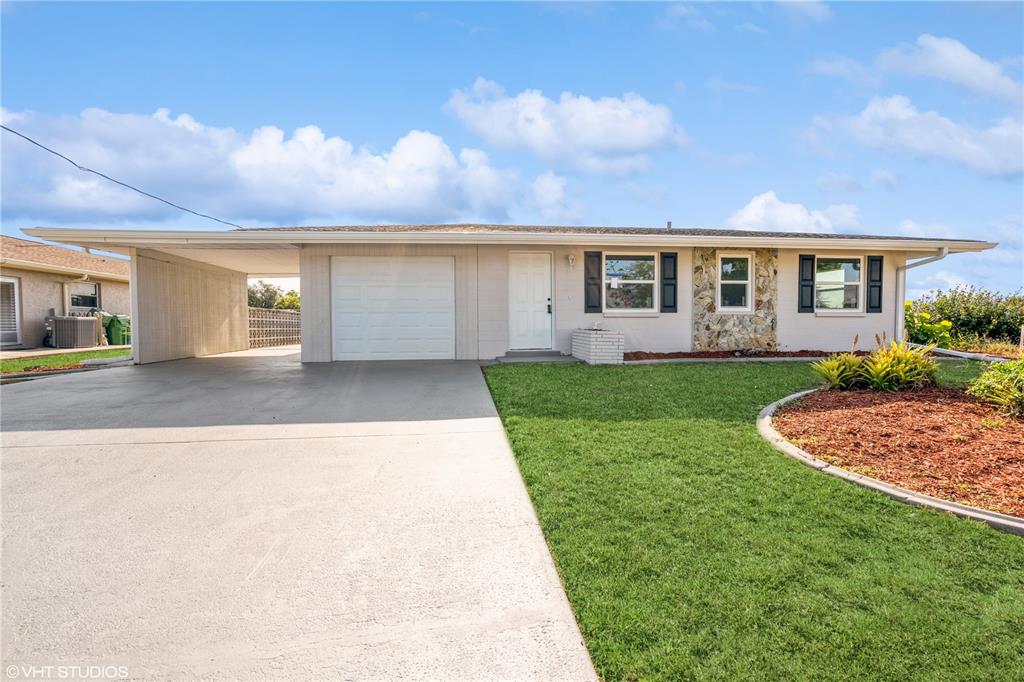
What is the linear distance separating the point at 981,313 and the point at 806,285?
6.87 meters

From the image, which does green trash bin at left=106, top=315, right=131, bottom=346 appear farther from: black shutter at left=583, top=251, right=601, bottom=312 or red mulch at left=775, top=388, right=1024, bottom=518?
red mulch at left=775, top=388, right=1024, bottom=518

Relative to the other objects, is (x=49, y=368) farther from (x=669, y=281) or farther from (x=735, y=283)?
(x=735, y=283)

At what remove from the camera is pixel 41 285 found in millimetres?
15953

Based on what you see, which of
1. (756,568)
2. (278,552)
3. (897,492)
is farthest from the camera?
(897,492)

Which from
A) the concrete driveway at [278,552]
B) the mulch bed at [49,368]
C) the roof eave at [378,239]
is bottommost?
the concrete driveway at [278,552]

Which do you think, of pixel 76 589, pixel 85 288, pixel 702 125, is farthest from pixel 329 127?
pixel 76 589

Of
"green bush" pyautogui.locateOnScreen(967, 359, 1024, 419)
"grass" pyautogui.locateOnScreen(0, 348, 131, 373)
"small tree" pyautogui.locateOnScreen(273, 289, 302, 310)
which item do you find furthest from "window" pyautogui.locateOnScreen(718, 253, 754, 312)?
"small tree" pyautogui.locateOnScreen(273, 289, 302, 310)

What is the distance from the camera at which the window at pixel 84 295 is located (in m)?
17.3

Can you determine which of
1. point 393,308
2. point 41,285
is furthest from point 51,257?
point 393,308

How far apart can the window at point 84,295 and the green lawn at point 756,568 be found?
65.0 ft

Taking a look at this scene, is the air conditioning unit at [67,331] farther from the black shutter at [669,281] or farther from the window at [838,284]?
the window at [838,284]

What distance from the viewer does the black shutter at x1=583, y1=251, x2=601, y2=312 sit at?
35.1 feet

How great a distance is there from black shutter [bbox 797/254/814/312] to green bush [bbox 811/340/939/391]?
5272 millimetres

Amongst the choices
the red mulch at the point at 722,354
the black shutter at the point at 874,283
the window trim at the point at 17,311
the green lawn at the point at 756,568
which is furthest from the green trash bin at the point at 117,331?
the black shutter at the point at 874,283
